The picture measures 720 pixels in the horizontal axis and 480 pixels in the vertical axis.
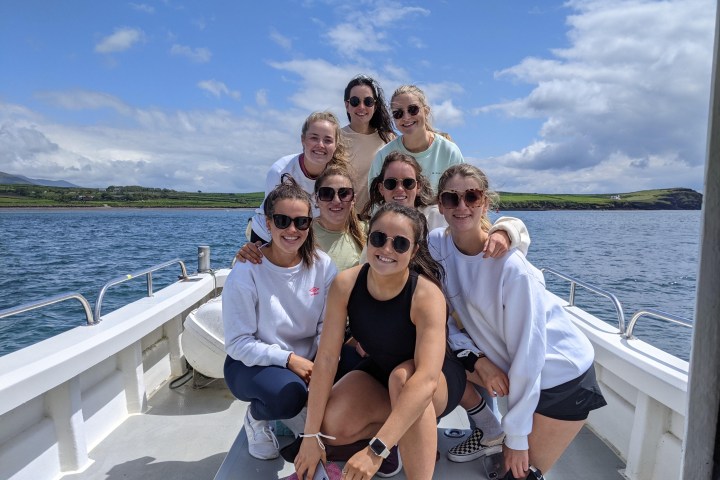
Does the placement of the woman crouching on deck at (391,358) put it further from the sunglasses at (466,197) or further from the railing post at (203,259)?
the railing post at (203,259)

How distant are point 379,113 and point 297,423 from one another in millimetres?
2266

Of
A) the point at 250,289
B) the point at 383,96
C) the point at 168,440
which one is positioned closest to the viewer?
the point at 250,289

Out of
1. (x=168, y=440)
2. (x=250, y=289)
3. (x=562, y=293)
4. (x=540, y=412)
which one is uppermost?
(x=250, y=289)

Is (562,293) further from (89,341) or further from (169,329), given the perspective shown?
(89,341)

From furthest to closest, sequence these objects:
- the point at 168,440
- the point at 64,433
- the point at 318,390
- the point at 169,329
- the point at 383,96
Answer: the point at 169,329, the point at 383,96, the point at 168,440, the point at 64,433, the point at 318,390

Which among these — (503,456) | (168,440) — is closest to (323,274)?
(503,456)

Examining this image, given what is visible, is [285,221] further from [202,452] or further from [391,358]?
[202,452]

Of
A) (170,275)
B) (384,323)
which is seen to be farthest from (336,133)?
(170,275)

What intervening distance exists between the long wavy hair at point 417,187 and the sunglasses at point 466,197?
489mm

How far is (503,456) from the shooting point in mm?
2244

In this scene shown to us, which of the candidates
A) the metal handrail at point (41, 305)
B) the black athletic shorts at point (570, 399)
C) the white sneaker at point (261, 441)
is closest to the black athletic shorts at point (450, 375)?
the black athletic shorts at point (570, 399)

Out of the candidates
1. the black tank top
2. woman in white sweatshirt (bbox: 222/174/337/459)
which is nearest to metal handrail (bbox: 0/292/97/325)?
woman in white sweatshirt (bbox: 222/174/337/459)

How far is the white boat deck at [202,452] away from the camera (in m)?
2.38

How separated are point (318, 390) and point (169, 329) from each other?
2440 millimetres
